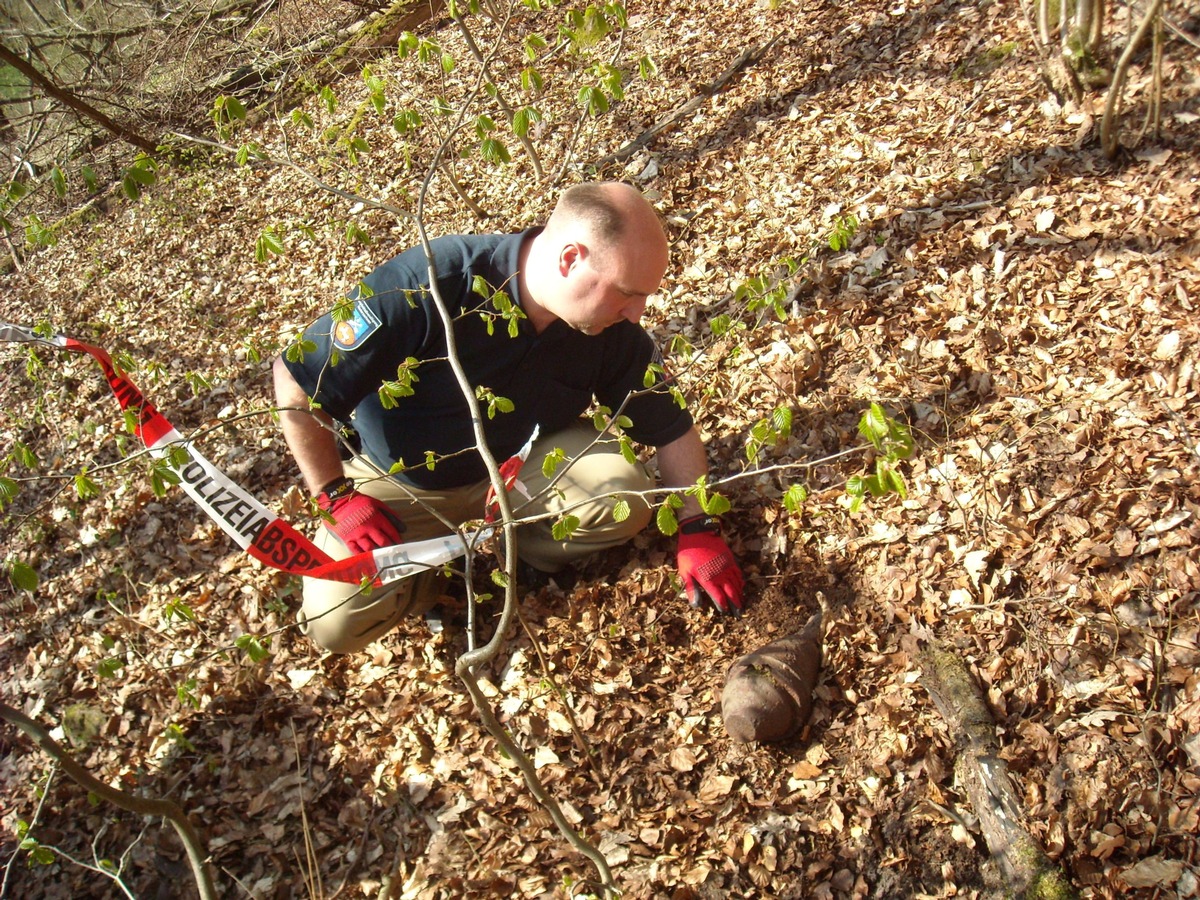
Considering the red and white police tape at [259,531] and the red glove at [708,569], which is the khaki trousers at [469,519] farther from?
the red and white police tape at [259,531]

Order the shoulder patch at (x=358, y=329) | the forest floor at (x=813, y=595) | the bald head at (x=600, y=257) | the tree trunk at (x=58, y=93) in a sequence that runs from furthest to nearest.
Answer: the tree trunk at (x=58, y=93) → the shoulder patch at (x=358, y=329) → the bald head at (x=600, y=257) → the forest floor at (x=813, y=595)

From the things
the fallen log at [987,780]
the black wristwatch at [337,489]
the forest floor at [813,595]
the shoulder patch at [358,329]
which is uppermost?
the shoulder patch at [358,329]

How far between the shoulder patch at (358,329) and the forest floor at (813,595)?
2.19 ft

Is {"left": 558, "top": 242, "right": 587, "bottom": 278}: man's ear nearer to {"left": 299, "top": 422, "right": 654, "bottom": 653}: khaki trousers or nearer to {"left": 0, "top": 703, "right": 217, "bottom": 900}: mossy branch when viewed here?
{"left": 299, "top": 422, "right": 654, "bottom": 653}: khaki trousers

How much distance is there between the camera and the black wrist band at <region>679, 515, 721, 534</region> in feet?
10.3

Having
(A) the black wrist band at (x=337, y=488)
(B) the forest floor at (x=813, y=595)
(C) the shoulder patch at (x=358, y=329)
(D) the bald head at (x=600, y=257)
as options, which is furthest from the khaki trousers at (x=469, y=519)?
(D) the bald head at (x=600, y=257)

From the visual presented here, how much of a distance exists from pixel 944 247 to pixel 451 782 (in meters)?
3.34

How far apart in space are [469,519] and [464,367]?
84cm

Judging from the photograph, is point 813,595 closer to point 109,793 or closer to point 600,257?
point 600,257

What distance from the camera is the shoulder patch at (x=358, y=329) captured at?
2.71 metres

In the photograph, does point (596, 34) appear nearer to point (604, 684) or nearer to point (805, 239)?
point (805, 239)

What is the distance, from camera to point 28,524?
441 cm

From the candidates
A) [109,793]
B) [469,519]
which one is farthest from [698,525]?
[109,793]

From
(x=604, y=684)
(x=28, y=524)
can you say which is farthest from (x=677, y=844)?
(x=28, y=524)
